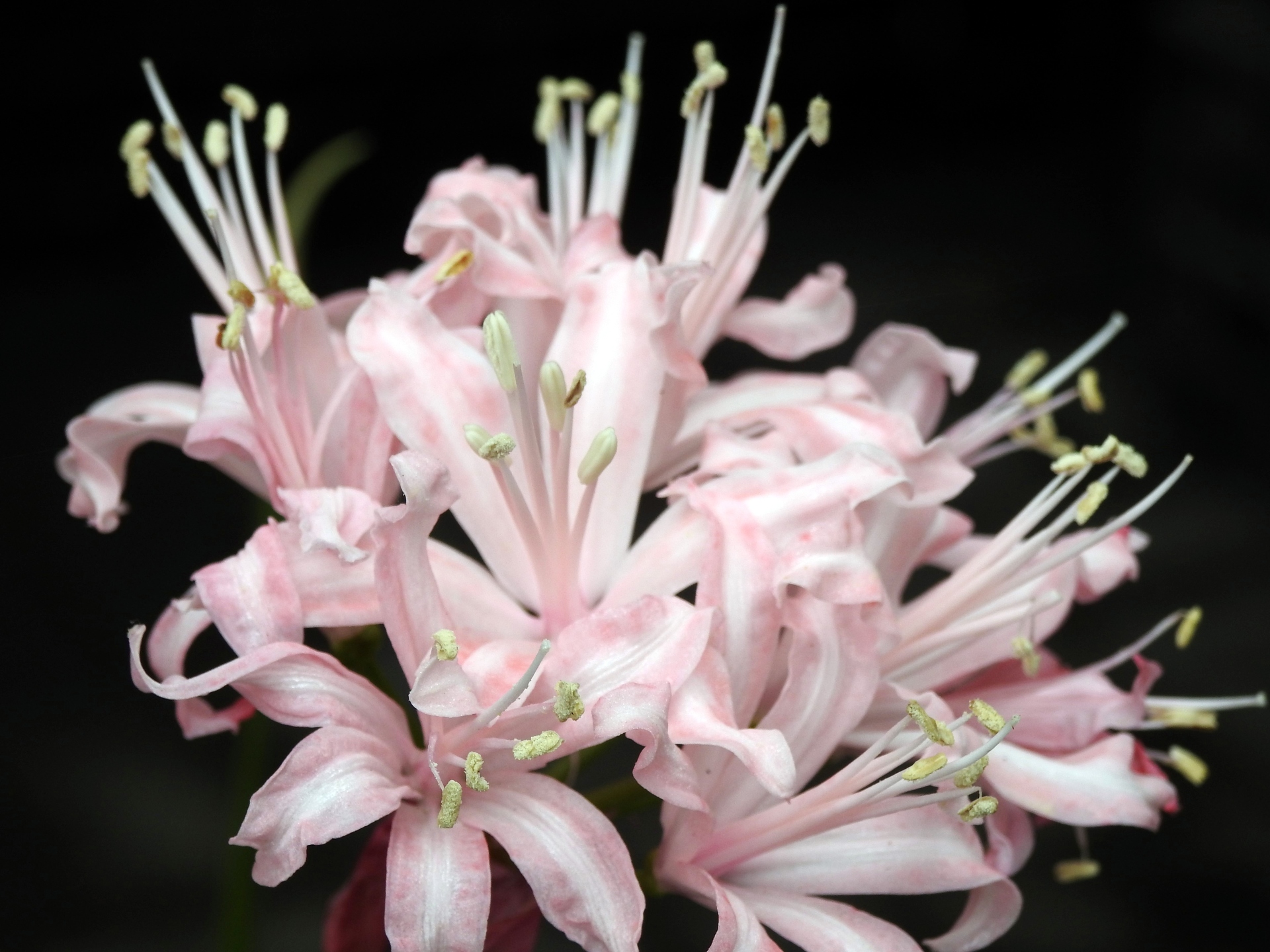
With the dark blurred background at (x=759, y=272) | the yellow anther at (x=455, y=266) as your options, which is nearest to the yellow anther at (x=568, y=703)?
the yellow anther at (x=455, y=266)

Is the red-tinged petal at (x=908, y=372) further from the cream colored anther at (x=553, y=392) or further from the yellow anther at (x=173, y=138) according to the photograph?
the yellow anther at (x=173, y=138)

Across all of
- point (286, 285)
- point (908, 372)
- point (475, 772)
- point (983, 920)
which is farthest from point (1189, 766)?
point (286, 285)

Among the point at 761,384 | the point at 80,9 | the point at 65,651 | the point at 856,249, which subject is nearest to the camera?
the point at 761,384

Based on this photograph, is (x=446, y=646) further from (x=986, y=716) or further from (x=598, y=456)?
(x=986, y=716)

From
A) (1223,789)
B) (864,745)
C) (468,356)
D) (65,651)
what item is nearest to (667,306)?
(468,356)

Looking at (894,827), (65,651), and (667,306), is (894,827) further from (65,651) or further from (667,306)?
(65,651)

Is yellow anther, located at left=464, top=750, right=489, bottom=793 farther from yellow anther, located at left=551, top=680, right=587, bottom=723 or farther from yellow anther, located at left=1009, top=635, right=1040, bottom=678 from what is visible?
yellow anther, located at left=1009, top=635, right=1040, bottom=678
